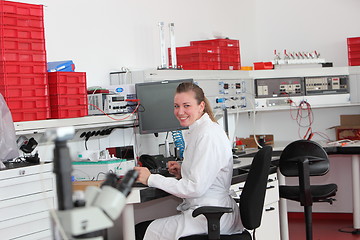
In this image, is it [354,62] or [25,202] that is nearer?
[25,202]

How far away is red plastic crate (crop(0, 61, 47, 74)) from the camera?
3.20m

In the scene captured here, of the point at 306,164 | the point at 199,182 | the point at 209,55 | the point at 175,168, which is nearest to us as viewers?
the point at 199,182

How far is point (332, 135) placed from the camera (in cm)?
612

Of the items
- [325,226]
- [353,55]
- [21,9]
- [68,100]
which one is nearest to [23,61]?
[21,9]

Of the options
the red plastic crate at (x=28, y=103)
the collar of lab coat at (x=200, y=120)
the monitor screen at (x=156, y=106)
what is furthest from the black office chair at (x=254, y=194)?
the monitor screen at (x=156, y=106)

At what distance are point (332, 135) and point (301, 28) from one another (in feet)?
3.90

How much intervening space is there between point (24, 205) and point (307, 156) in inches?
78.6

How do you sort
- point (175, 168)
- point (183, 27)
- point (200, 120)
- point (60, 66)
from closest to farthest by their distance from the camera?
point (200, 120) < point (175, 168) < point (60, 66) < point (183, 27)

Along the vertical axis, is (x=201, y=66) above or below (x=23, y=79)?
above

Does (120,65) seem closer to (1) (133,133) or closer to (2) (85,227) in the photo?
(1) (133,133)

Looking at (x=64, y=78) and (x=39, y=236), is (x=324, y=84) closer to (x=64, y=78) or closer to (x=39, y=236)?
(x=64, y=78)

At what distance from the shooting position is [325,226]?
5574mm

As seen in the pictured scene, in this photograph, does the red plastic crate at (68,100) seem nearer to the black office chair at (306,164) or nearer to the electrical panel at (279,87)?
the black office chair at (306,164)

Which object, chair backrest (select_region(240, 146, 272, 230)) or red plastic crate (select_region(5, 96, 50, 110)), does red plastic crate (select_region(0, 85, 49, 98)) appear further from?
chair backrest (select_region(240, 146, 272, 230))
